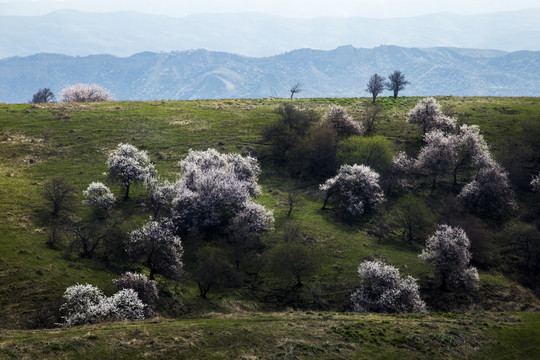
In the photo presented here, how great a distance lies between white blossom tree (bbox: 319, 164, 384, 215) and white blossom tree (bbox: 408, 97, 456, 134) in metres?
29.0

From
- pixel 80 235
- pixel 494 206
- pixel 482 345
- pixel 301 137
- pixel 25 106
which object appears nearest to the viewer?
pixel 482 345

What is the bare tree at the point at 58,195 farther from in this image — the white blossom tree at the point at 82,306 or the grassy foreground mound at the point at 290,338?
the grassy foreground mound at the point at 290,338

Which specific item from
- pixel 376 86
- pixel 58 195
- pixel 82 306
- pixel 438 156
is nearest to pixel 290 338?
pixel 82 306

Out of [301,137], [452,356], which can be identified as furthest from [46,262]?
[301,137]

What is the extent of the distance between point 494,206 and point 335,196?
28280mm

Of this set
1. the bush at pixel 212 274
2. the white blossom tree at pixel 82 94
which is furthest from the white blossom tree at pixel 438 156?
the white blossom tree at pixel 82 94

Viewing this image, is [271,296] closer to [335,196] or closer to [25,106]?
[335,196]

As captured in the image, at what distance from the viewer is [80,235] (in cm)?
4991

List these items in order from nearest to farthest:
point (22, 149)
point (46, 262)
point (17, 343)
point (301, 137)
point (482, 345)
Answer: point (17, 343) → point (482, 345) → point (46, 262) → point (22, 149) → point (301, 137)

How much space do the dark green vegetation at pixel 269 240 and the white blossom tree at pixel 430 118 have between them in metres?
3.88

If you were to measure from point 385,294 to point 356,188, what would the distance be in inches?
1121

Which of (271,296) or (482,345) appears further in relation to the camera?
(271,296)

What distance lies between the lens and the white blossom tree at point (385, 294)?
46.8 meters

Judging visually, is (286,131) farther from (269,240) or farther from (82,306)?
(82,306)
